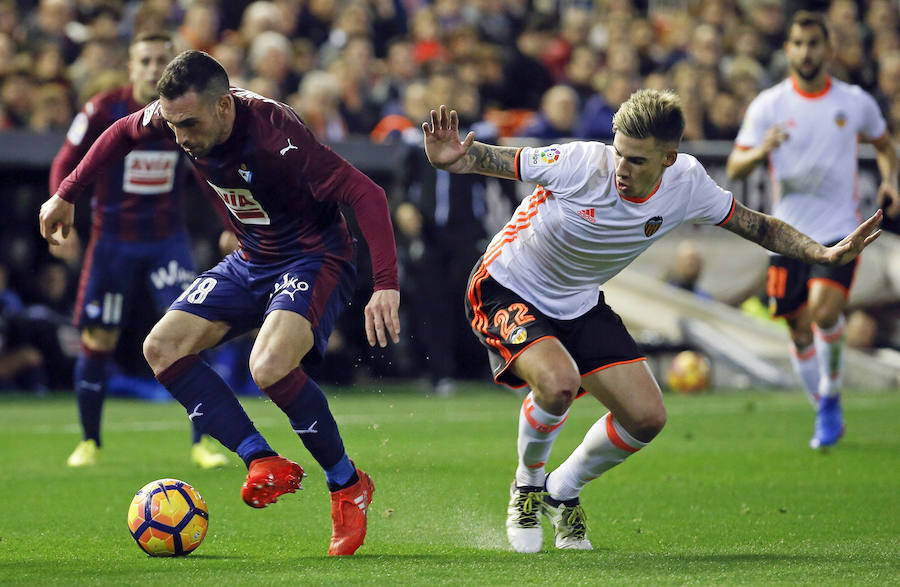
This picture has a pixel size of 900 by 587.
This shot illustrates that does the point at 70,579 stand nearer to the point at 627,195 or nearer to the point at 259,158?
the point at 259,158

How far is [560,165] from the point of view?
6.31m

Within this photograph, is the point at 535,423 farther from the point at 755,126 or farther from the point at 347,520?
the point at 755,126

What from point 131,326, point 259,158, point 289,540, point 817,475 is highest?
point 259,158

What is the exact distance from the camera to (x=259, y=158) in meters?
6.16

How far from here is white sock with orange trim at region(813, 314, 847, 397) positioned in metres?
10.2

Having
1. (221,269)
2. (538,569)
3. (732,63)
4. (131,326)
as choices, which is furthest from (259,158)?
(732,63)

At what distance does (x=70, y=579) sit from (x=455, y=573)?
1485 mm

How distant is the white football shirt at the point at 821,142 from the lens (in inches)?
405

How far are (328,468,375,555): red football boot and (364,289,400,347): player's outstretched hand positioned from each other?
32.1 inches

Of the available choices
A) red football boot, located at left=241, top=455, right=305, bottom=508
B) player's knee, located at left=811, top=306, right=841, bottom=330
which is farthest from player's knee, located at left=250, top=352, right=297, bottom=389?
player's knee, located at left=811, top=306, right=841, bottom=330

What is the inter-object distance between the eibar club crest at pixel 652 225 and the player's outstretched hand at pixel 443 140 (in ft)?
3.12

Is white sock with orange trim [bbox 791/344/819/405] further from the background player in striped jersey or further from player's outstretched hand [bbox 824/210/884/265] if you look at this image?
the background player in striped jersey

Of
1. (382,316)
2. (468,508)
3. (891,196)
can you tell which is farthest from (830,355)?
(382,316)

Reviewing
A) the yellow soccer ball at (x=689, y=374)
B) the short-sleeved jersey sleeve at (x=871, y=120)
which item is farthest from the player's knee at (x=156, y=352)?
the yellow soccer ball at (x=689, y=374)
